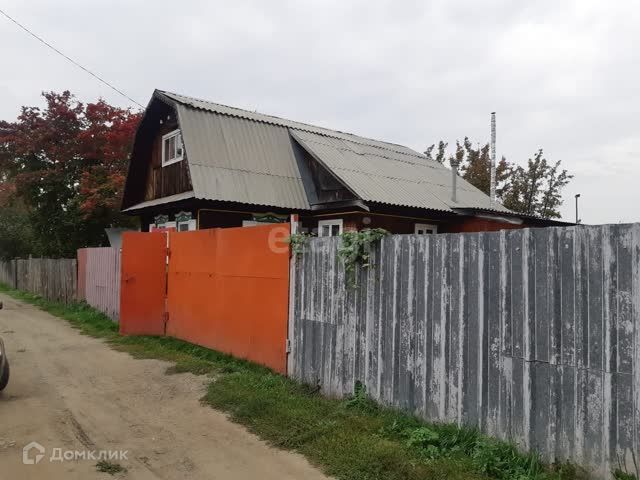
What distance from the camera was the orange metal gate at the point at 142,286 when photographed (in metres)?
10.1

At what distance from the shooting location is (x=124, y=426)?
5168mm

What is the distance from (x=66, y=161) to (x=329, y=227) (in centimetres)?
1421

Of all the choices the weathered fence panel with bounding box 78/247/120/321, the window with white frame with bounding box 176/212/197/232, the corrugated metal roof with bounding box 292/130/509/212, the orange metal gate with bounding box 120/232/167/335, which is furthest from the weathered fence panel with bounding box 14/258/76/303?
the corrugated metal roof with bounding box 292/130/509/212

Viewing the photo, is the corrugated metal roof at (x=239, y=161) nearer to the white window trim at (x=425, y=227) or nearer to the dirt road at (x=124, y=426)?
the white window trim at (x=425, y=227)

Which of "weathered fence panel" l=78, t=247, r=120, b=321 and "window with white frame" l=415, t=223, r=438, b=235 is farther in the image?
"window with white frame" l=415, t=223, r=438, b=235

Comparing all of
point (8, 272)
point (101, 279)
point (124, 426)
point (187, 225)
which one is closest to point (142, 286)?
point (187, 225)

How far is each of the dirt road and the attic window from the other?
307 inches

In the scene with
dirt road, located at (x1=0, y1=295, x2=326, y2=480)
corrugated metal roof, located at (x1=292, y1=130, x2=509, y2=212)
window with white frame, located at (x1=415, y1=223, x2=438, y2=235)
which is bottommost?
dirt road, located at (x1=0, y1=295, x2=326, y2=480)

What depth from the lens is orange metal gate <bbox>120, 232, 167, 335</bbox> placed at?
33.3 ft

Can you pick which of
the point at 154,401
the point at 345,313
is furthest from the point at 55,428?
the point at 345,313

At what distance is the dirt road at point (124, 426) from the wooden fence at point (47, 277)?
9.17 m

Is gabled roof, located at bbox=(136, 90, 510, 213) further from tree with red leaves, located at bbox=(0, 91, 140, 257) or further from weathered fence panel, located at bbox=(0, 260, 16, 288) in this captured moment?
weathered fence panel, located at bbox=(0, 260, 16, 288)

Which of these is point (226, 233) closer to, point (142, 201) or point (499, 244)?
point (499, 244)

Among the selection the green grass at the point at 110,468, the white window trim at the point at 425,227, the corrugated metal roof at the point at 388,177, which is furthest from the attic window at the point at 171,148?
the green grass at the point at 110,468
